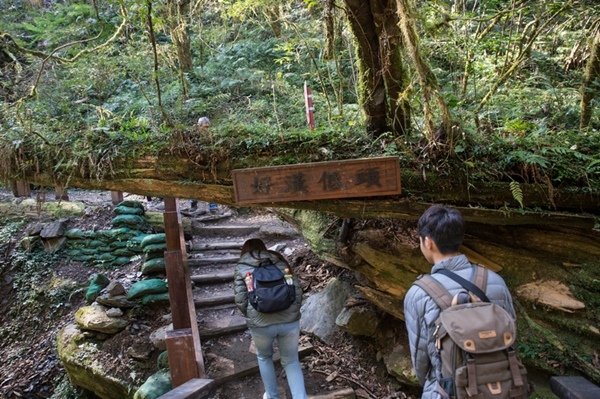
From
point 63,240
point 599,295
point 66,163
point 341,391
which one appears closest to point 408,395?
point 341,391

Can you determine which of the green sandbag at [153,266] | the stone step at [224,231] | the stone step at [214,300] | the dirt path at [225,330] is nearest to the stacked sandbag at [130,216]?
the dirt path at [225,330]

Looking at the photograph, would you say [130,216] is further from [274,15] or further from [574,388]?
[574,388]

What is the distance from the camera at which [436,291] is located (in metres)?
2.15

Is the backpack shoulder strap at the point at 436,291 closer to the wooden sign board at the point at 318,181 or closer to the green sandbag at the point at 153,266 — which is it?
the wooden sign board at the point at 318,181

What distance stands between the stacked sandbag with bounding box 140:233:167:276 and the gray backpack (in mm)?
6536

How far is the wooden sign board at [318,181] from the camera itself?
3.56 m

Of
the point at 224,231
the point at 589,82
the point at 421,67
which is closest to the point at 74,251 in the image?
the point at 224,231

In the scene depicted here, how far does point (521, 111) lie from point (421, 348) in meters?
3.99

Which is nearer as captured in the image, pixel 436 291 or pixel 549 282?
pixel 436 291

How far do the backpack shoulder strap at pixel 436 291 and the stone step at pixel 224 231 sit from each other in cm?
750

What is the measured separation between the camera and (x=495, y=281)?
2.21 m

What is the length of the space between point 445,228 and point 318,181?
1.56m

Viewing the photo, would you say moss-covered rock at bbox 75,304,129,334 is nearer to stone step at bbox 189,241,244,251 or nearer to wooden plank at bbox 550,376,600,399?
stone step at bbox 189,241,244,251

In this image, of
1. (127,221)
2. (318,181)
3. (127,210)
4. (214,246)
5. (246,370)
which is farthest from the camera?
(127,210)
